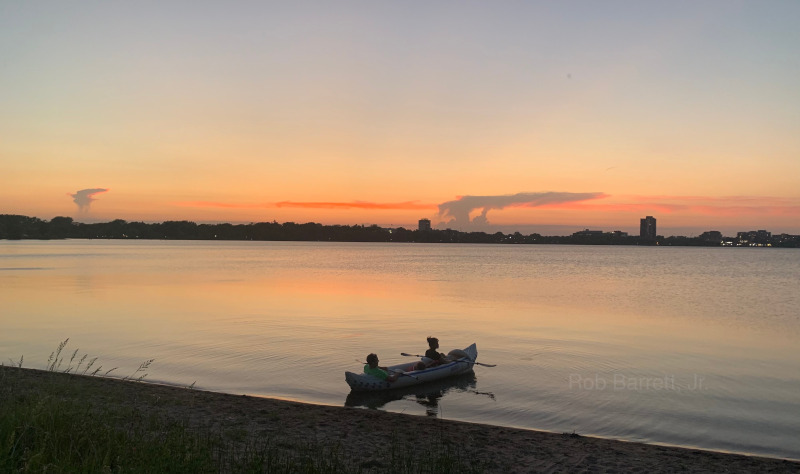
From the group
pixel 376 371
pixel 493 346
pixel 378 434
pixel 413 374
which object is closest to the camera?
pixel 378 434

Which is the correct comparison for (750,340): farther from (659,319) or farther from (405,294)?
(405,294)

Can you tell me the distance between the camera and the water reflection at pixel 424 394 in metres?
15.7

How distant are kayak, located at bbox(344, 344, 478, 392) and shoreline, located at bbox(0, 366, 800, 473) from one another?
2.07m

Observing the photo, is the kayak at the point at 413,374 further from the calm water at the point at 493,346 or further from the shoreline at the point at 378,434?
the shoreline at the point at 378,434

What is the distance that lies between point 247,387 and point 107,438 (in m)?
8.98

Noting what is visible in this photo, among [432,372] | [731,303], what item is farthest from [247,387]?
[731,303]

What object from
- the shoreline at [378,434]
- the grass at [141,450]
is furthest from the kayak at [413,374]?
the grass at [141,450]

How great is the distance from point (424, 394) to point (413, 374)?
78 cm

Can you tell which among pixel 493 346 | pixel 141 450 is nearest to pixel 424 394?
pixel 493 346

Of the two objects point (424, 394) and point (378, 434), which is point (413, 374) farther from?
point (378, 434)

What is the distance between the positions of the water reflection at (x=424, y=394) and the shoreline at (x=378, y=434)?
1324 mm

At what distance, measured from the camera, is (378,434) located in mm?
12047

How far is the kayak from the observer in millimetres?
16625

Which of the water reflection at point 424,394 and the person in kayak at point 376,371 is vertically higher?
the person in kayak at point 376,371
